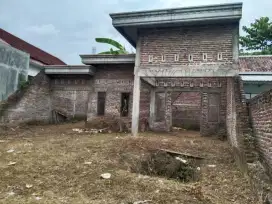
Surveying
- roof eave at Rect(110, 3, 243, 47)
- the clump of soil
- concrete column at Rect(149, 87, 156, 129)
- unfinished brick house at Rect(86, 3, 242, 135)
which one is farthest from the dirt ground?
concrete column at Rect(149, 87, 156, 129)

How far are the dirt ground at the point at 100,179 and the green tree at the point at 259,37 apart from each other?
14076mm

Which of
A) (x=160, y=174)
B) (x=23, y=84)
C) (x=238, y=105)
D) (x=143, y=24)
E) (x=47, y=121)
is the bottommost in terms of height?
(x=160, y=174)

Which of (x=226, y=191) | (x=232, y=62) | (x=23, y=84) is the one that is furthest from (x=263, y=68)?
(x=23, y=84)

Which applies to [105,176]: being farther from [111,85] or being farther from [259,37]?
[259,37]

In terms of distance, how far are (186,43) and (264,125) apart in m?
4.57

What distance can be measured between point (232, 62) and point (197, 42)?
4.42ft

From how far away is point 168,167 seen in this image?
5660 millimetres

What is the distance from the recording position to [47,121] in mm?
12250

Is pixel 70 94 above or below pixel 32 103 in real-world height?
above

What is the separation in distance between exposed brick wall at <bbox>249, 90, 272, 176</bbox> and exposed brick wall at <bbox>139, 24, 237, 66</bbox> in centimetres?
296

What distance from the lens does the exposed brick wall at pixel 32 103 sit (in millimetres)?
10617

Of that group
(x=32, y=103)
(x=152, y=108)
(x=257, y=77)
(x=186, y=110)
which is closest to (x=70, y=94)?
(x=32, y=103)

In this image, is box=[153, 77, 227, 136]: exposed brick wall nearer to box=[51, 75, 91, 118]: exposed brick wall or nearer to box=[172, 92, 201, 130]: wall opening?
box=[172, 92, 201, 130]: wall opening

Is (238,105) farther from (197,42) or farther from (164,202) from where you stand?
(164,202)
